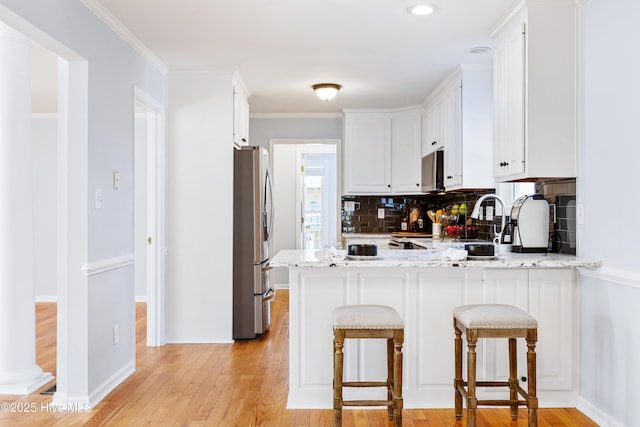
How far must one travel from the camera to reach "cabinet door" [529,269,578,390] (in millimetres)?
3008

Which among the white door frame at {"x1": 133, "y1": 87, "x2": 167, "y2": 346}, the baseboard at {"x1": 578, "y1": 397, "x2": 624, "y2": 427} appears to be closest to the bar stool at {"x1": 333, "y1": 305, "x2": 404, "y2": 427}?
the baseboard at {"x1": 578, "y1": 397, "x2": 624, "y2": 427}

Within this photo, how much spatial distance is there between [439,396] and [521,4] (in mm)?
2391

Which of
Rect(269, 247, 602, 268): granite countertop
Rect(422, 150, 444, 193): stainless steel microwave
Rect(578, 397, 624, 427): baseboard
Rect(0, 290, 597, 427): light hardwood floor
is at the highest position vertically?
Rect(422, 150, 444, 193): stainless steel microwave

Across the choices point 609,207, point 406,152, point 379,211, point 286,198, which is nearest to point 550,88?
point 609,207

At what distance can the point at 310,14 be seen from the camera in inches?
130

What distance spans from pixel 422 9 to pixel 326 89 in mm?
1964

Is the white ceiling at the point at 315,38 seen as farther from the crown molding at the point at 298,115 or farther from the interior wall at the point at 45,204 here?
the interior wall at the point at 45,204

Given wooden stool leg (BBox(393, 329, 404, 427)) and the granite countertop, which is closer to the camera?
wooden stool leg (BBox(393, 329, 404, 427))

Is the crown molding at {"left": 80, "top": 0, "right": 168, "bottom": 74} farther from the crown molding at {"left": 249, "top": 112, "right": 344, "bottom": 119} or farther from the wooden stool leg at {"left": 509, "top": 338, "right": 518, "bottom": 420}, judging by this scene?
the wooden stool leg at {"left": 509, "top": 338, "right": 518, "bottom": 420}

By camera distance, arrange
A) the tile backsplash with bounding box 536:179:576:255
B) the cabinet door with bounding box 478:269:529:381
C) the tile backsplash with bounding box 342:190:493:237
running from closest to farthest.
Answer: the cabinet door with bounding box 478:269:529:381, the tile backsplash with bounding box 536:179:576:255, the tile backsplash with bounding box 342:190:493:237

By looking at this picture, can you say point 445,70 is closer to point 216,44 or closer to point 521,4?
point 521,4

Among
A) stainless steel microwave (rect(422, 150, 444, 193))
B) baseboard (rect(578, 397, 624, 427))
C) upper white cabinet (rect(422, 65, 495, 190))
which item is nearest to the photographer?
baseboard (rect(578, 397, 624, 427))

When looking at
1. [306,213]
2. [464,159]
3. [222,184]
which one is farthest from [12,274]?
[306,213]

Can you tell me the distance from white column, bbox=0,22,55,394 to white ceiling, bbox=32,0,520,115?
2.43 feet
